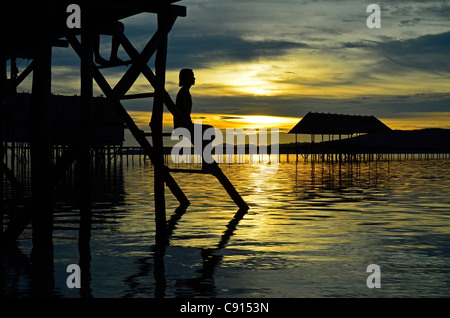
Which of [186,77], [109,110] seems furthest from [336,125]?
[109,110]

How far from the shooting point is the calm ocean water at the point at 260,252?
6473 mm

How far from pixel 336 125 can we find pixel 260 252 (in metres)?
57.5

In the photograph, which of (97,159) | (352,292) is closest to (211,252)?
(352,292)

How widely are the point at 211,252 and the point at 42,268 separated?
2.33 m

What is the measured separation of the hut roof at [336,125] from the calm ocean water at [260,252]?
47096mm

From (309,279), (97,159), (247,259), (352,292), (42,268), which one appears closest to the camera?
(352,292)

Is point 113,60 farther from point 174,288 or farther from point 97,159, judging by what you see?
point 97,159

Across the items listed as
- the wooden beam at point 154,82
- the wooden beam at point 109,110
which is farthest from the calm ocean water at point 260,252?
the wooden beam at point 109,110

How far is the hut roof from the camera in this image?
6269cm

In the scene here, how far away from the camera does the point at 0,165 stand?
1320cm

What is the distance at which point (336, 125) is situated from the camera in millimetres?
64875

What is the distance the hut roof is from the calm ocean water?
155 ft

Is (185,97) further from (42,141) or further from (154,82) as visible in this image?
(42,141)

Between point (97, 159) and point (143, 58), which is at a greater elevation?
point (143, 58)
